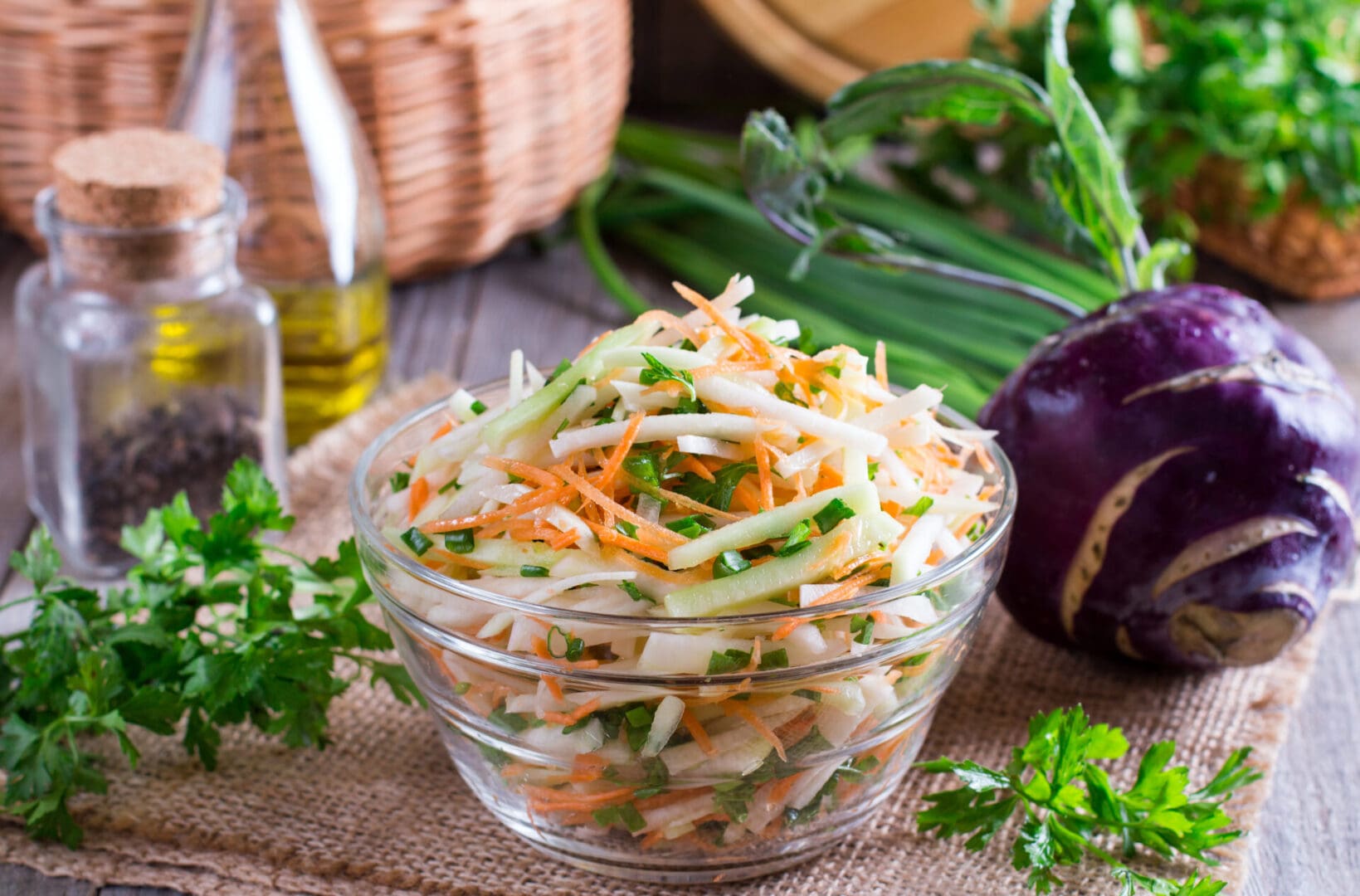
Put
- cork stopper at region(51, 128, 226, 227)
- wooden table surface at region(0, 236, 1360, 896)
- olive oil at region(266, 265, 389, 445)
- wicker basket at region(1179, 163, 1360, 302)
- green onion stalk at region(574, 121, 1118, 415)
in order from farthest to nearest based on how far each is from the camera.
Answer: wicker basket at region(1179, 163, 1360, 302) < olive oil at region(266, 265, 389, 445) < green onion stalk at region(574, 121, 1118, 415) < cork stopper at region(51, 128, 226, 227) < wooden table surface at region(0, 236, 1360, 896)

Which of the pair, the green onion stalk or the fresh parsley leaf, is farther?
the green onion stalk

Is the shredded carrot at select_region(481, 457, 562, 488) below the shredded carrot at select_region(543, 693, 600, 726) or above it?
above

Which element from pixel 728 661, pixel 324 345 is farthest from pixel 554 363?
pixel 728 661

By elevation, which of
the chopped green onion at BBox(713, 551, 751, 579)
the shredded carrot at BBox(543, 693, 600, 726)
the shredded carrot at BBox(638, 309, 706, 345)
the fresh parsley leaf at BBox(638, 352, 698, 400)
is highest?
the fresh parsley leaf at BBox(638, 352, 698, 400)

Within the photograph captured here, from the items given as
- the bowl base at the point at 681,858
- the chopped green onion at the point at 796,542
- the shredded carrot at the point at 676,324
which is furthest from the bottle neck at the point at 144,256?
the chopped green onion at the point at 796,542

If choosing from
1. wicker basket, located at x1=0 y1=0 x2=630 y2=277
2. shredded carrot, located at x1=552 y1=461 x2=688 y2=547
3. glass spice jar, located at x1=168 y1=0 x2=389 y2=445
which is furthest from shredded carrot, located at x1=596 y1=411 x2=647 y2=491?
wicker basket, located at x1=0 y1=0 x2=630 y2=277

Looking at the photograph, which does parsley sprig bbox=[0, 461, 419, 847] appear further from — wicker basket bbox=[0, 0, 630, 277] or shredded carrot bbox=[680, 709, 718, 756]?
wicker basket bbox=[0, 0, 630, 277]

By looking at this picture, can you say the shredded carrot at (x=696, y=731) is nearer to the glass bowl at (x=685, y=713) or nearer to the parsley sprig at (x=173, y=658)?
the glass bowl at (x=685, y=713)

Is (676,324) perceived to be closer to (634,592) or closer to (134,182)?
(634,592)
